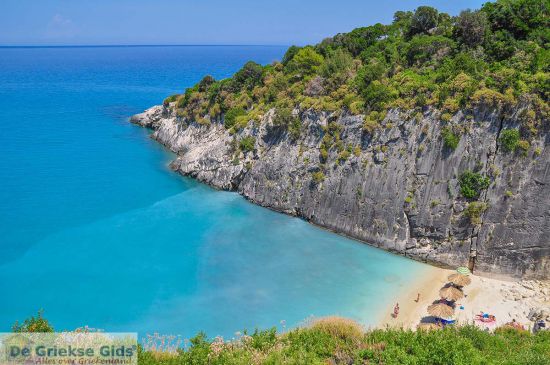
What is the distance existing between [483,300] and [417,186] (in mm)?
9107

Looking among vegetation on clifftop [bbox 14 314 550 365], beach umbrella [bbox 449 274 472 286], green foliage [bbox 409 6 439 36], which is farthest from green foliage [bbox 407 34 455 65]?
vegetation on clifftop [bbox 14 314 550 365]

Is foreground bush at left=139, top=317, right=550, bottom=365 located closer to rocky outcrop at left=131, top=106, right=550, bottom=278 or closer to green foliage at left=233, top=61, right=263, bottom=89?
rocky outcrop at left=131, top=106, right=550, bottom=278

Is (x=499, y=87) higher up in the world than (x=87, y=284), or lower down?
higher up

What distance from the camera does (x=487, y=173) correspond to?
2839 cm

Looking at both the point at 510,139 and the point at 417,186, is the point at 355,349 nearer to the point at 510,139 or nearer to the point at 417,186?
the point at 417,186

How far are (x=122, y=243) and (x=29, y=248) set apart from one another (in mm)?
6607

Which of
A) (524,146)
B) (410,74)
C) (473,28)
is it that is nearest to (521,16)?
(473,28)

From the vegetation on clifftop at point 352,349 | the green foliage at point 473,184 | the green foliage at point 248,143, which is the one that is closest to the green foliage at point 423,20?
the green foliage at point 248,143

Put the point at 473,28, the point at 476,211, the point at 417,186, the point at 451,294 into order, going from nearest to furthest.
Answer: the point at 451,294, the point at 476,211, the point at 417,186, the point at 473,28

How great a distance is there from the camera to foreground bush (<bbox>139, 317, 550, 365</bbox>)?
14.5 meters

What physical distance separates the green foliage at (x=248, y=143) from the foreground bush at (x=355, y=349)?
A: 25.8 m

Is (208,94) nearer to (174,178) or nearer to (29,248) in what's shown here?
(174,178)

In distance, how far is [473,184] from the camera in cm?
2845

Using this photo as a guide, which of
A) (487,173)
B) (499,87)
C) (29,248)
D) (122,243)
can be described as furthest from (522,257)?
(29,248)
